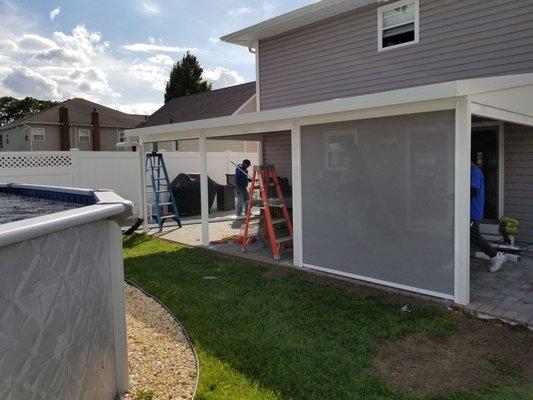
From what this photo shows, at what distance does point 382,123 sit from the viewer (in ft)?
17.8

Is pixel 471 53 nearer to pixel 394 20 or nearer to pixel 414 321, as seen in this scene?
pixel 394 20

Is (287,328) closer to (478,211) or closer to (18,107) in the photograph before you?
(478,211)

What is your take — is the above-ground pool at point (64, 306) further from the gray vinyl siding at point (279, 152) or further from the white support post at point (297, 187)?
the gray vinyl siding at point (279, 152)

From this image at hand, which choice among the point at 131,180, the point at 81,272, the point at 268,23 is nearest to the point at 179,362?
the point at 81,272

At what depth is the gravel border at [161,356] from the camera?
3195 millimetres

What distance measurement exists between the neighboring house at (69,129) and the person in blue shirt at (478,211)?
27.0 metres

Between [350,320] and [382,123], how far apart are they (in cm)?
248

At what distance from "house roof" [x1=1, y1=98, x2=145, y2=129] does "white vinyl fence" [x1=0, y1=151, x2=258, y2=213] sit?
20.2 meters

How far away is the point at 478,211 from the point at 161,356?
4696mm

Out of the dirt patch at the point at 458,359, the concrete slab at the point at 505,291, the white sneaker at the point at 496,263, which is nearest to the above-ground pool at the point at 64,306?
the dirt patch at the point at 458,359

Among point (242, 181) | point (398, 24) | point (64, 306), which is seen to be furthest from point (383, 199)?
point (242, 181)

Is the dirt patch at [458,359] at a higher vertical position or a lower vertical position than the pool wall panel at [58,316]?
lower

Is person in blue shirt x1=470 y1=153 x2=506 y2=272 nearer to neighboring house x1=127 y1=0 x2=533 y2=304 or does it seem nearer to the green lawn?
neighboring house x1=127 y1=0 x2=533 y2=304

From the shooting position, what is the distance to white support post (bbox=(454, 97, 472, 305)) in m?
4.61
